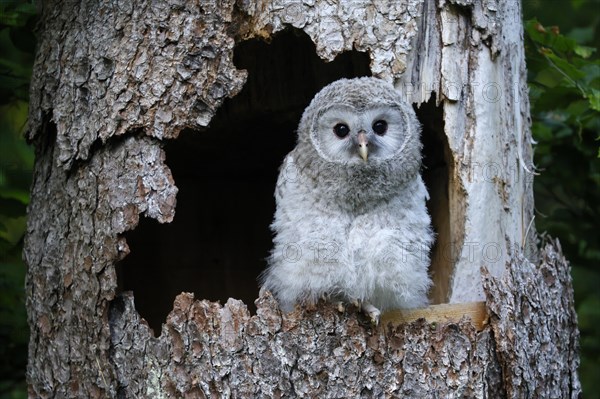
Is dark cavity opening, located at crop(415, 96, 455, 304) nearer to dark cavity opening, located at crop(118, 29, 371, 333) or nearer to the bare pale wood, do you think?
the bare pale wood

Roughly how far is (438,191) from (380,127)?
777 mm

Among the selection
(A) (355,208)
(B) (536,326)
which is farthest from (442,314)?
(A) (355,208)

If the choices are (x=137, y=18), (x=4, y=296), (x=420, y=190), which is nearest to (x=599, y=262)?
(x=420, y=190)

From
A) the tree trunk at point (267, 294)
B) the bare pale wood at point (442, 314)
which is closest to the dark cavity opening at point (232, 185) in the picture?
the tree trunk at point (267, 294)

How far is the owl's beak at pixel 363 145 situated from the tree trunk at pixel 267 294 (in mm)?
378

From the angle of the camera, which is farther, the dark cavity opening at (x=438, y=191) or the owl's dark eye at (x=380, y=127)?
the dark cavity opening at (x=438, y=191)

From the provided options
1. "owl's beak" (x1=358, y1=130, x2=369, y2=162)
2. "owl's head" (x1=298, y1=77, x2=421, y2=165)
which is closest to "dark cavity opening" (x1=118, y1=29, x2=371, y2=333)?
"owl's head" (x1=298, y1=77, x2=421, y2=165)

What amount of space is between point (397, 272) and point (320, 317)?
37cm

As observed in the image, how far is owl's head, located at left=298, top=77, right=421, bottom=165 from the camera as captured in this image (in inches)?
139

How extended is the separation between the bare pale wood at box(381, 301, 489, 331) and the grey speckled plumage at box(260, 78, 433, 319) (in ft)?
0.15

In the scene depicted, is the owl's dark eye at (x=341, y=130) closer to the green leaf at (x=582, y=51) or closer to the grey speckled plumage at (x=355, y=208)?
the grey speckled plumage at (x=355, y=208)

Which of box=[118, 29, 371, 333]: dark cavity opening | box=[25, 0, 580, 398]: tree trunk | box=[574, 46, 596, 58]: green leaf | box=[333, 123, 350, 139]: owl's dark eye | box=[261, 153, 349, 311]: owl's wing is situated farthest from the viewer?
box=[118, 29, 371, 333]: dark cavity opening

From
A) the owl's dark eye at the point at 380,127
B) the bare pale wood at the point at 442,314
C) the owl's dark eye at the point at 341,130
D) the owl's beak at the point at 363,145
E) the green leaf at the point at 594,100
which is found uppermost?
the green leaf at the point at 594,100

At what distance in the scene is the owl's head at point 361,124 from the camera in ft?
11.6
